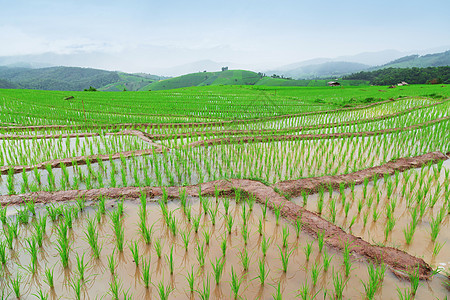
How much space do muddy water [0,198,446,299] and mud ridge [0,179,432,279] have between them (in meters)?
0.10

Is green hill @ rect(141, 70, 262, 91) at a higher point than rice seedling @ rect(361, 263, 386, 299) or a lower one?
higher

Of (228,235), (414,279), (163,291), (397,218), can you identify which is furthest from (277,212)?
(163,291)

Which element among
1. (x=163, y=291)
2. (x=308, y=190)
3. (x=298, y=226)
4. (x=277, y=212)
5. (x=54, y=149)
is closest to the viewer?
(x=163, y=291)

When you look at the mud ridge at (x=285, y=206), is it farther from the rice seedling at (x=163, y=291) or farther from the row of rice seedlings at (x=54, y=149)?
the row of rice seedlings at (x=54, y=149)

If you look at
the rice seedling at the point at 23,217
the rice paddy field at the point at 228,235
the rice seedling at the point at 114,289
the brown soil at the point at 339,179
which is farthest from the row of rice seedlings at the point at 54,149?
the rice seedling at the point at 114,289

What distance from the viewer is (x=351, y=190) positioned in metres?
3.40

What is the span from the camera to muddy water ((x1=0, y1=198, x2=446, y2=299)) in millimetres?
1863

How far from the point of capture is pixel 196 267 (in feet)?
6.91

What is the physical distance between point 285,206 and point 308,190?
0.70 m

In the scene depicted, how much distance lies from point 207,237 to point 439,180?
3.75 meters

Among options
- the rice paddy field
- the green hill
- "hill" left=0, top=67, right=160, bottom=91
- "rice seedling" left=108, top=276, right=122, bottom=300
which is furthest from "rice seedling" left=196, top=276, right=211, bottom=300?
"hill" left=0, top=67, right=160, bottom=91

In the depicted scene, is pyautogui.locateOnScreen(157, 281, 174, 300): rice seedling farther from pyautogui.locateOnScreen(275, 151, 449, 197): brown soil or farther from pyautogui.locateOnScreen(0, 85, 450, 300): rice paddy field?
pyautogui.locateOnScreen(275, 151, 449, 197): brown soil

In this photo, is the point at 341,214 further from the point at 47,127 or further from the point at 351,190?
the point at 47,127

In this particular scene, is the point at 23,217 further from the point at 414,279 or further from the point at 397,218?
the point at 397,218
